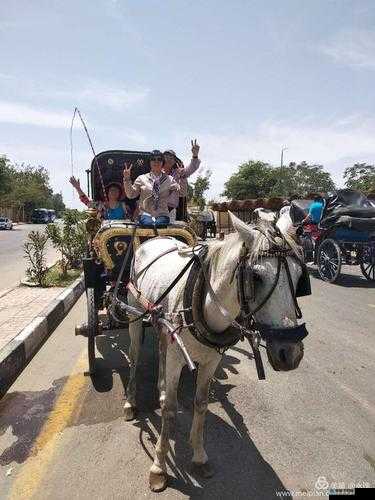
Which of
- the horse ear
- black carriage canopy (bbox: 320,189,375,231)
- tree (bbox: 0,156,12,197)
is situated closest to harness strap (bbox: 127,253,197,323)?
A: the horse ear

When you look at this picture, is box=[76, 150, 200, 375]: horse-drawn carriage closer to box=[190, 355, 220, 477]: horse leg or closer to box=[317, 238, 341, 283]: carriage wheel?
box=[190, 355, 220, 477]: horse leg

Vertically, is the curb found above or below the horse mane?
below

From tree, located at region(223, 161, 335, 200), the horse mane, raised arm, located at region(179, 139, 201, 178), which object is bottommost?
the horse mane

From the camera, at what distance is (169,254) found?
3410 mm

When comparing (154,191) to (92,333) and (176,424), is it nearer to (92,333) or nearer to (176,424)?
(92,333)

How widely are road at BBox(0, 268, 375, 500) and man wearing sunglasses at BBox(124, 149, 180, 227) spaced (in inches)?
71.4

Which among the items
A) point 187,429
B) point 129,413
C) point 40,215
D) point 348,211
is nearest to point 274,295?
point 187,429

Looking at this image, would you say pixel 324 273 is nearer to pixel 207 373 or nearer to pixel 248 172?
pixel 207 373

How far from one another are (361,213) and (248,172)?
48.8 m

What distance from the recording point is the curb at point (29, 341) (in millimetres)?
4273

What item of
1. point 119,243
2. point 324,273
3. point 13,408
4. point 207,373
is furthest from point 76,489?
point 324,273

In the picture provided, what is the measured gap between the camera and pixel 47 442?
318 centimetres

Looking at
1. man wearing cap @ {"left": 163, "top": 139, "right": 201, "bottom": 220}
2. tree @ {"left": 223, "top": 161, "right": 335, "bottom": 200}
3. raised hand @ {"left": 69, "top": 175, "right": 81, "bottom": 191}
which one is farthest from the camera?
tree @ {"left": 223, "top": 161, "right": 335, "bottom": 200}

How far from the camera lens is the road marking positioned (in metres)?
2.67
